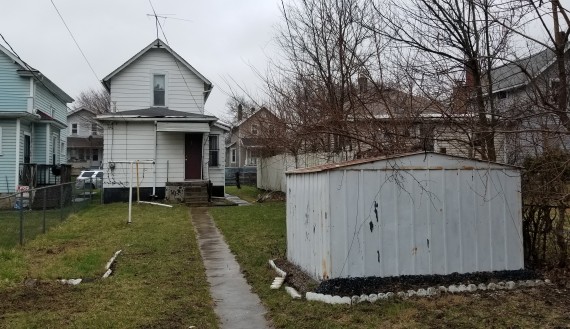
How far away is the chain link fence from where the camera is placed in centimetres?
1111

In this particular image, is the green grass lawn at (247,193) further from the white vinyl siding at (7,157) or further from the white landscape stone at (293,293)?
the white landscape stone at (293,293)

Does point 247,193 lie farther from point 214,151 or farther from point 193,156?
point 193,156

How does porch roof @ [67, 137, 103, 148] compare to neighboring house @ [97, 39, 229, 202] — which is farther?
porch roof @ [67, 137, 103, 148]

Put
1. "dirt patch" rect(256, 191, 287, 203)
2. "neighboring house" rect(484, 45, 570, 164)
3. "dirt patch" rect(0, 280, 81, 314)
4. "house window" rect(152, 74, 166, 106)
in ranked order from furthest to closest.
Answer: "house window" rect(152, 74, 166, 106), "dirt patch" rect(256, 191, 287, 203), "neighboring house" rect(484, 45, 570, 164), "dirt patch" rect(0, 280, 81, 314)

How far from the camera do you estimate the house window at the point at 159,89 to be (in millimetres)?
23641

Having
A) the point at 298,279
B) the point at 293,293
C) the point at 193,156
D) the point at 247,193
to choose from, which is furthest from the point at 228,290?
the point at 247,193

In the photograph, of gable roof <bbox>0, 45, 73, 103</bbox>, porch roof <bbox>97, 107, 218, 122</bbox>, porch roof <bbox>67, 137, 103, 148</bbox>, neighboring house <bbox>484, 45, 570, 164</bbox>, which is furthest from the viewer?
porch roof <bbox>67, 137, 103, 148</bbox>

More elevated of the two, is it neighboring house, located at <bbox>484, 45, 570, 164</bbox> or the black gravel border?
neighboring house, located at <bbox>484, 45, 570, 164</bbox>

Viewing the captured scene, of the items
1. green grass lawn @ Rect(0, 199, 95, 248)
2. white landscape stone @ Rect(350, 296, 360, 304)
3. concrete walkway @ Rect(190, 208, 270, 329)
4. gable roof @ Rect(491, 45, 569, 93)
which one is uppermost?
gable roof @ Rect(491, 45, 569, 93)

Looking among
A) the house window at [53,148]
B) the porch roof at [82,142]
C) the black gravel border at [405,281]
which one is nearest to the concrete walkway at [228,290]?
the black gravel border at [405,281]

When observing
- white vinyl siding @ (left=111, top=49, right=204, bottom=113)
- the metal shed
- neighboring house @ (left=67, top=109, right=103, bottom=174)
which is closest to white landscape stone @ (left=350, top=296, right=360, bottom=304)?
the metal shed

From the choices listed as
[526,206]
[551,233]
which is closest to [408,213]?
[526,206]

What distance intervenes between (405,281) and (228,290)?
250cm

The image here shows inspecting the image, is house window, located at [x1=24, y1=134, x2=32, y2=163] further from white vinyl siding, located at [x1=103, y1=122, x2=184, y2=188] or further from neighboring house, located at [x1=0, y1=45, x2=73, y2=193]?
white vinyl siding, located at [x1=103, y1=122, x2=184, y2=188]
